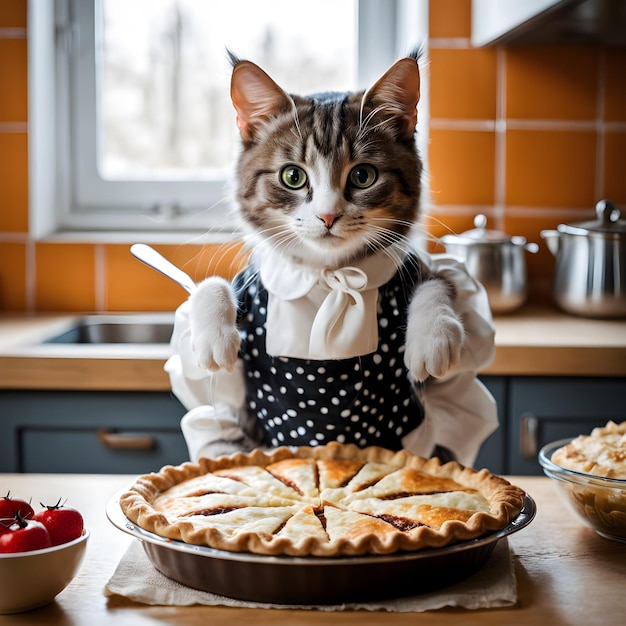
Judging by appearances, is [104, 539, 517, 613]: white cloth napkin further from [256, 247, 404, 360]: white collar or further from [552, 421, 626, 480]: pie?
[256, 247, 404, 360]: white collar

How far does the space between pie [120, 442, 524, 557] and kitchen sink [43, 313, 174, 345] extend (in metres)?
1.35

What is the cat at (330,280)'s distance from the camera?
1.14 meters

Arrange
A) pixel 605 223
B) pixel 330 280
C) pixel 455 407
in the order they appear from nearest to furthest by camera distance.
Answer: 1. pixel 330 280
2. pixel 455 407
3. pixel 605 223

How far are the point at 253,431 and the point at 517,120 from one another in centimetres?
144

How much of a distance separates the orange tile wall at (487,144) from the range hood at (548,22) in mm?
79

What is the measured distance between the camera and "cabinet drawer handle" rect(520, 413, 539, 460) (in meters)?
1.97

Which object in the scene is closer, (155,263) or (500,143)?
(155,263)

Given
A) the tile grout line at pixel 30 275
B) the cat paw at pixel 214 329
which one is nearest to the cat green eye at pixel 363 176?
the cat paw at pixel 214 329

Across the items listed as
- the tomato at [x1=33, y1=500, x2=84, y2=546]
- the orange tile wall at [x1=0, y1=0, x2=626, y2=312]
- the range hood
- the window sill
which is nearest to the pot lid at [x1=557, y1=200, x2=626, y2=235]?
the orange tile wall at [x1=0, y1=0, x2=626, y2=312]

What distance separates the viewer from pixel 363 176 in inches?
46.1

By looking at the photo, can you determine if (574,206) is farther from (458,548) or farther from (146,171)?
(458,548)

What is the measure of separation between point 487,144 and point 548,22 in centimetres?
46

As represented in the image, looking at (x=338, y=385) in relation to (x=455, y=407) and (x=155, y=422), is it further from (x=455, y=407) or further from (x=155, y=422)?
(x=155, y=422)

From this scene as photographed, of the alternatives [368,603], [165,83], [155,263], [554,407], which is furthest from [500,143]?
[368,603]
